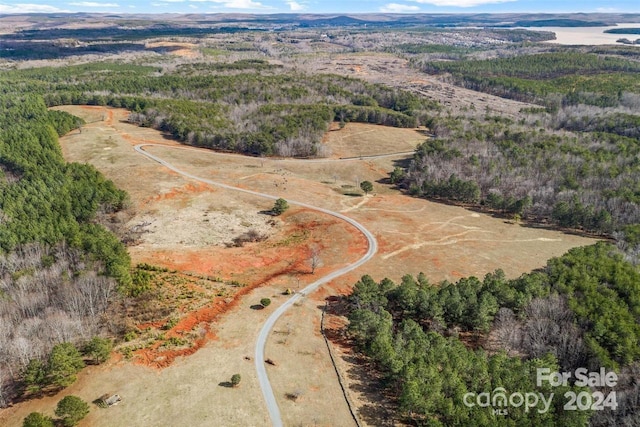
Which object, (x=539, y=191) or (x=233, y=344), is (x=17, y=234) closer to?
(x=233, y=344)

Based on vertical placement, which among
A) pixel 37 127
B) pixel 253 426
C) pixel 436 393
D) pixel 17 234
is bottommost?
pixel 253 426

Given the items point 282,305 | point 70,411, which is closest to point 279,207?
point 282,305

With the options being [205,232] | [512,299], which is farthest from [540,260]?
[205,232]

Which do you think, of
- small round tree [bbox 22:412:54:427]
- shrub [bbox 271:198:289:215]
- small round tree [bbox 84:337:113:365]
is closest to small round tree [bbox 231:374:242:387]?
small round tree [bbox 84:337:113:365]

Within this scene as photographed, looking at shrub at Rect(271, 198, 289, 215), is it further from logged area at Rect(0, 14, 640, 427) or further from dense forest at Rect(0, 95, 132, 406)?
dense forest at Rect(0, 95, 132, 406)

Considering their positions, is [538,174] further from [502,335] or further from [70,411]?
[70,411]
